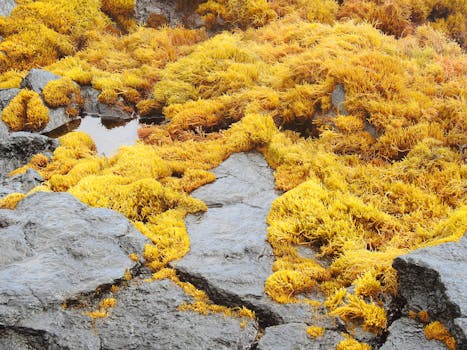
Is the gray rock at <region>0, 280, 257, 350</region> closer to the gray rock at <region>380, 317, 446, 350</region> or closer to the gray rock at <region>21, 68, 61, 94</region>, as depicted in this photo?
the gray rock at <region>380, 317, 446, 350</region>

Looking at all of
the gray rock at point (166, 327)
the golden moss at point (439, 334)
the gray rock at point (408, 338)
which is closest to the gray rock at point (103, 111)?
the gray rock at point (166, 327)

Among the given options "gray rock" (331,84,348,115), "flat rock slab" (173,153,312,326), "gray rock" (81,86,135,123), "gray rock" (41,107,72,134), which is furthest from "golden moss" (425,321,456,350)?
"gray rock" (41,107,72,134)

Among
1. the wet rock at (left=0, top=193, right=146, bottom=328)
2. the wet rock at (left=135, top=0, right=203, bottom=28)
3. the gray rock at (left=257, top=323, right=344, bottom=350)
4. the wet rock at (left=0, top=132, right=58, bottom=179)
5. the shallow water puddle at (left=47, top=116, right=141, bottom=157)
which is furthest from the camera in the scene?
the wet rock at (left=135, top=0, right=203, bottom=28)

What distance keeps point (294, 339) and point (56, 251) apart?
2.62 metres

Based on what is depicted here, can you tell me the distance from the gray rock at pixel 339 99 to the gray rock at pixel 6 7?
7511mm

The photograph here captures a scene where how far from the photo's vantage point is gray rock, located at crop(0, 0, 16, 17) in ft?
35.2

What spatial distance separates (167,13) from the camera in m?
12.1

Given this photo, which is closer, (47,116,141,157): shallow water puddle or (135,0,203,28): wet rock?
(47,116,141,157): shallow water puddle

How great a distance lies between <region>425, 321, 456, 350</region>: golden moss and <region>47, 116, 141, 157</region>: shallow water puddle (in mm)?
5411

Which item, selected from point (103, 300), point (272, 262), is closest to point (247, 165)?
point (272, 262)

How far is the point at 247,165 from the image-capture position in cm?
724

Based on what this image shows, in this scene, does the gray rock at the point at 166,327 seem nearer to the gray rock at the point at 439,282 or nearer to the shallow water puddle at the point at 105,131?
the gray rock at the point at 439,282

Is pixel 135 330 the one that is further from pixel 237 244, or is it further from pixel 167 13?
pixel 167 13

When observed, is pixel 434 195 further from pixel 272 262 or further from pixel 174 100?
pixel 174 100
